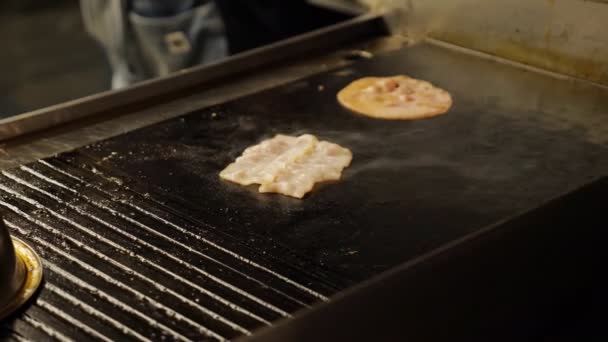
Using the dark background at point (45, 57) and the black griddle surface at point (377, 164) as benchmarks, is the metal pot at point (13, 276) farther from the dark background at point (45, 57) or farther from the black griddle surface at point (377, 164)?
the dark background at point (45, 57)

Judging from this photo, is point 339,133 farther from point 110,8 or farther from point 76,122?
point 110,8

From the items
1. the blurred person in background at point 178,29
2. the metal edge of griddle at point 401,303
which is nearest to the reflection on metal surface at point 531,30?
the metal edge of griddle at point 401,303

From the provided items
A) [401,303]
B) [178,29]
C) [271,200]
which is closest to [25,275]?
[271,200]

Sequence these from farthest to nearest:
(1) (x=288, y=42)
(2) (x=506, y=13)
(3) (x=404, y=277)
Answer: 1. (1) (x=288, y=42)
2. (2) (x=506, y=13)
3. (3) (x=404, y=277)

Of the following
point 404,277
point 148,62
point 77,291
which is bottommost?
point 148,62

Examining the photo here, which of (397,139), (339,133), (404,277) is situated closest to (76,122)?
(339,133)

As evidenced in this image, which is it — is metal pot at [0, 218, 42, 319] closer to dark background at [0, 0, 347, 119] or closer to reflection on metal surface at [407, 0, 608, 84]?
reflection on metal surface at [407, 0, 608, 84]

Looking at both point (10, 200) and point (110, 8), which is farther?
point (110, 8)
